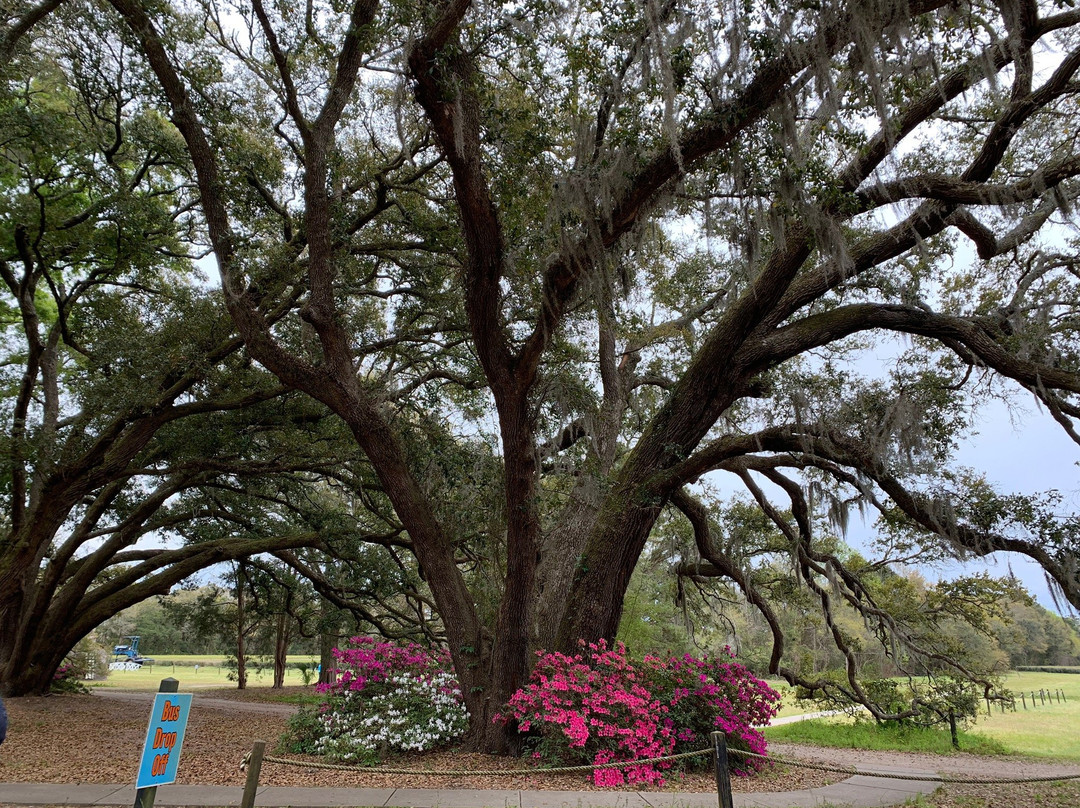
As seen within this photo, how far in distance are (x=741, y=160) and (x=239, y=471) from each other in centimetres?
862

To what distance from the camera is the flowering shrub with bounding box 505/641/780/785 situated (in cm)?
642

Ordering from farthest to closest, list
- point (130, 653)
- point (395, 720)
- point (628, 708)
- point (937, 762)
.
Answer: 1. point (130, 653)
2. point (937, 762)
3. point (395, 720)
4. point (628, 708)

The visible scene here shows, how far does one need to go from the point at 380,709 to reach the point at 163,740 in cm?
500

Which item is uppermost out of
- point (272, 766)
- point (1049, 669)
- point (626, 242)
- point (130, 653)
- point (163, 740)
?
point (626, 242)

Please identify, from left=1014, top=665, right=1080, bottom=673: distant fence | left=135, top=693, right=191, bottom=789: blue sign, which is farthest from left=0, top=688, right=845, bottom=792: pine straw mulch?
left=1014, top=665, right=1080, bottom=673: distant fence

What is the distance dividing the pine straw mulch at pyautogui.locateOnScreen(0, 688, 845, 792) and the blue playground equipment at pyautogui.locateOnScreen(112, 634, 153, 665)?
4196 cm

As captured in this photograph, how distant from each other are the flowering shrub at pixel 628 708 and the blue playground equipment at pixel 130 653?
4663 centimetres

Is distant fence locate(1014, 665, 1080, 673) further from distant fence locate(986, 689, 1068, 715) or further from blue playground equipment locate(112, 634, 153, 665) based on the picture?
blue playground equipment locate(112, 634, 153, 665)

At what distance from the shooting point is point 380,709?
302 inches

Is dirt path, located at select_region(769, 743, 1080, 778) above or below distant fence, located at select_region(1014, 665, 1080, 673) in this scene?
below

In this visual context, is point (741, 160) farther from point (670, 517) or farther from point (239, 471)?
point (239, 471)

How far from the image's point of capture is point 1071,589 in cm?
585

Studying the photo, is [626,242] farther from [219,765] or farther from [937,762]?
[937,762]

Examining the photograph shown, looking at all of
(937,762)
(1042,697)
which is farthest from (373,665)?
(1042,697)
